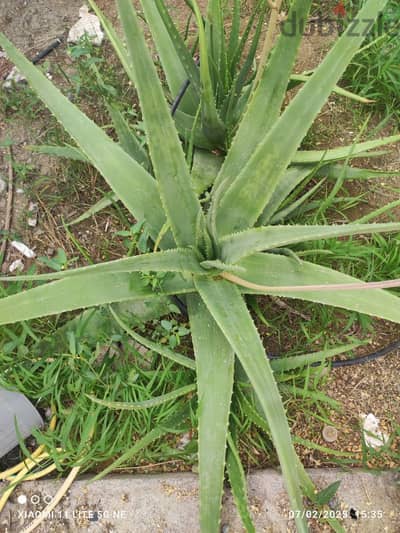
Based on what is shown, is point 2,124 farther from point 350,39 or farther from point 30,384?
point 350,39

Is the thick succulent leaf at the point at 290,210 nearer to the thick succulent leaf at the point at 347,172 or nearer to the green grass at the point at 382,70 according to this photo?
the thick succulent leaf at the point at 347,172

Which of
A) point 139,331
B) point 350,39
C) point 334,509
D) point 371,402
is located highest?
point 350,39

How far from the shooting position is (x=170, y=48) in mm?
1252

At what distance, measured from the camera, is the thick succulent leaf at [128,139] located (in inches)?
47.9

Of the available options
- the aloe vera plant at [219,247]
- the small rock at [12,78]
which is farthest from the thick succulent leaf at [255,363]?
the small rock at [12,78]

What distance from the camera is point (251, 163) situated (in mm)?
986

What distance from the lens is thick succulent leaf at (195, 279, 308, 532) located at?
82 cm

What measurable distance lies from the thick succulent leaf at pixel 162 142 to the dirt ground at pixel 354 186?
0.63 metres

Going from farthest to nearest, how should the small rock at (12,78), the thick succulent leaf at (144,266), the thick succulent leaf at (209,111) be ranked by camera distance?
the small rock at (12,78) → the thick succulent leaf at (209,111) → the thick succulent leaf at (144,266)

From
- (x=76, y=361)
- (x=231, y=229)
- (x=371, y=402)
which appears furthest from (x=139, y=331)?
(x=371, y=402)

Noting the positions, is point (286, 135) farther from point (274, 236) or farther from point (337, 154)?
point (337, 154)

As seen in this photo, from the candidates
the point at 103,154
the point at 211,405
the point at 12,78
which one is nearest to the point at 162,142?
the point at 103,154

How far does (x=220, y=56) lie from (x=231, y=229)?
19.3 inches

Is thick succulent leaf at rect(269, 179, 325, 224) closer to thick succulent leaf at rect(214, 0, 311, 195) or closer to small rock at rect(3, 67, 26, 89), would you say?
thick succulent leaf at rect(214, 0, 311, 195)
